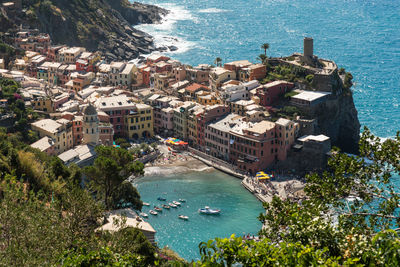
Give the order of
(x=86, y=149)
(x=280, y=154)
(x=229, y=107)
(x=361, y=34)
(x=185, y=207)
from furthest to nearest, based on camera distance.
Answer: (x=361, y=34), (x=229, y=107), (x=280, y=154), (x=86, y=149), (x=185, y=207)

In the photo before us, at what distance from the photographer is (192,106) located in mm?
98562

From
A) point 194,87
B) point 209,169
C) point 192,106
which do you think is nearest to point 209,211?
point 209,169

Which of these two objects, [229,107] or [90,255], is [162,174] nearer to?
[229,107]

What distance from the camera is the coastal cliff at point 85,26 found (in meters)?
142

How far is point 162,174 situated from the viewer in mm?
86500

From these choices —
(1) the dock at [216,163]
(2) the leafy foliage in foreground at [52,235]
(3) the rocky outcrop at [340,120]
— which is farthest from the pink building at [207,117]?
(2) the leafy foliage in foreground at [52,235]

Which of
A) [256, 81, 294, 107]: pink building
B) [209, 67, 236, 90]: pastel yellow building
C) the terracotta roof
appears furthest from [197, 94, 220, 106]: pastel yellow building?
[256, 81, 294, 107]: pink building

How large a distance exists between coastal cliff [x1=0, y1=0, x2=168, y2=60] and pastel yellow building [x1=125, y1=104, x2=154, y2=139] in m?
49.6

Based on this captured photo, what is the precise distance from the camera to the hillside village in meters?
87.8

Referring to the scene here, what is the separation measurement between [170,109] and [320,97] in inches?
1004

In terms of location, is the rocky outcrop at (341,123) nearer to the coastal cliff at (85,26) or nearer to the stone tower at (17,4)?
the coastal cliff at (85,26)

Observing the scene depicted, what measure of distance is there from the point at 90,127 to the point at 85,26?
77.1 meters

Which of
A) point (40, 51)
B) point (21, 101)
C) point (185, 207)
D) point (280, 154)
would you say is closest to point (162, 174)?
point (185, 207)

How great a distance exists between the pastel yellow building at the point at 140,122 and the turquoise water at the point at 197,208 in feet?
49.7
